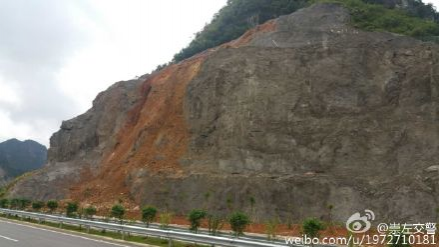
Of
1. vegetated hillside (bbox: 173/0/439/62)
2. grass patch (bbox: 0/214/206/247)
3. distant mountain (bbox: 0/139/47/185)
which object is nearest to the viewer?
grass patch (bbox: 0/214/206/247)

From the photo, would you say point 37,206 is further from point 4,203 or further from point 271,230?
point 271,230

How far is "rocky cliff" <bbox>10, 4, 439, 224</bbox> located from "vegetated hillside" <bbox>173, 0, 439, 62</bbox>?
4.36 metres

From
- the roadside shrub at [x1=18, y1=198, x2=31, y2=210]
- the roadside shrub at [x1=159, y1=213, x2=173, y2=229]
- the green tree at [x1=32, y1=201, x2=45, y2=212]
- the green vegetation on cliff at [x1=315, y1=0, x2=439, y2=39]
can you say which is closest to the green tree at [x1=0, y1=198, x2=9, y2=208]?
the roadside shrub at [x1=18, y1=198, x2=31, y2=210]

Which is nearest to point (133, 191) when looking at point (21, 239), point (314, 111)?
point (314, 111)

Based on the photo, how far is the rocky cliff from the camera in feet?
97.5

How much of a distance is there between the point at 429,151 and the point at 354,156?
433cm

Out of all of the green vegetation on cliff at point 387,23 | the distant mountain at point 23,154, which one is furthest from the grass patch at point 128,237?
the distant mountain at point 23,154

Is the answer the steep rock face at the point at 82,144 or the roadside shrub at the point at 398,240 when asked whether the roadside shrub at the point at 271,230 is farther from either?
the steep rock face at the point at 82,144

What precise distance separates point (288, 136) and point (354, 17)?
19.6m

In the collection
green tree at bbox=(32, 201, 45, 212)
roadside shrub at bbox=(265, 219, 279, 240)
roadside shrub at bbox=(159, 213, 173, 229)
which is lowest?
roadside shrub at bbox=(265, 219, 279, 240)

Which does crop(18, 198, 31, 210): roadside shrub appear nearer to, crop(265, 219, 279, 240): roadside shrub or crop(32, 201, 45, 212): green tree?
crop(32, 201, 45, 212): green tree

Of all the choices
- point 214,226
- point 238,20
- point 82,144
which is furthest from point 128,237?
point 238,20

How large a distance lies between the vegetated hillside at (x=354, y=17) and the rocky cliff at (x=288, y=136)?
436 centimetres

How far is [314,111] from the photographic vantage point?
35.2m
